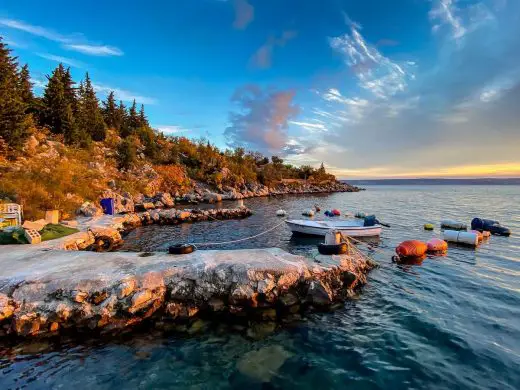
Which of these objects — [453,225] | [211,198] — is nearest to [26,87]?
[211,198]

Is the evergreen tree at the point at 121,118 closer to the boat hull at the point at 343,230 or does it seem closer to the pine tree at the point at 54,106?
the pine tree at the point at 54,106

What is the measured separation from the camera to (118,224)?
85.5 feet

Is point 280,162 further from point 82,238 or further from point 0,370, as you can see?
point 0,370

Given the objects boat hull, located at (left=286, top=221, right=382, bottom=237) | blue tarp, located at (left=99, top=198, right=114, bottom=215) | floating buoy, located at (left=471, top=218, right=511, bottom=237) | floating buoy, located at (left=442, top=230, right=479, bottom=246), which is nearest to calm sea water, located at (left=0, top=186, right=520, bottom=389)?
floating buoy, located at (left=442, top=230, right=479, bottom=246)

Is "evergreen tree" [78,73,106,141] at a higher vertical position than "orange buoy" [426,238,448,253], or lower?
higher

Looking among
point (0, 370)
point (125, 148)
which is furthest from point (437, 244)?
point (125, 148)

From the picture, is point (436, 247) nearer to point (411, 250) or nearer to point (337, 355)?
point (411, 250)

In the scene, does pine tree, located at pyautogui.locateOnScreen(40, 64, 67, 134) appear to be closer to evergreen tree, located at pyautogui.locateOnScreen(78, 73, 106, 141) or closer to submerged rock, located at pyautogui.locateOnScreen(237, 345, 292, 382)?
evergreen tree, located at pyautogui.locateOnScreen(78, 73, 106, 141)

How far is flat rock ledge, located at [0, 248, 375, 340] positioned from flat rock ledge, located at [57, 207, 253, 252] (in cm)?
540

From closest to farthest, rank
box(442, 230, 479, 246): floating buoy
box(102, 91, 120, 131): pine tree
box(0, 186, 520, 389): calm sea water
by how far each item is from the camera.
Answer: box(0, 186, 520, 389): calm sea water
box(442, 230, 479, 246): floating buoy
box(102, 91, 120, 131): pine tree

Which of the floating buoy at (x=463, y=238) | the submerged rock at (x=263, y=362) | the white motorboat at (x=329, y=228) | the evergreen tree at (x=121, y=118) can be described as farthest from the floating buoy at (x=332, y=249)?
the evergreen tree at (x=121, y=118)

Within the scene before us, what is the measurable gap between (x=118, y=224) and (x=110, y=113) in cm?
5967

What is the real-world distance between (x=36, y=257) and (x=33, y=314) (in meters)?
4.69

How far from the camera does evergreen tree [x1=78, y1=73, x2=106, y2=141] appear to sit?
57.6m
